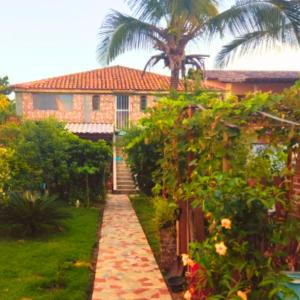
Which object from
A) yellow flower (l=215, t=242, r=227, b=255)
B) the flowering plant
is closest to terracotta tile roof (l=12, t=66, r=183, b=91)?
the flowering plant

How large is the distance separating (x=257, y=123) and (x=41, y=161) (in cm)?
1013

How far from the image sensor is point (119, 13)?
51.1ft

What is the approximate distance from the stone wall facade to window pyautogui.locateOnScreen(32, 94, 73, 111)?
173mm

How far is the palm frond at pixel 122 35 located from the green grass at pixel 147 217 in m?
5.35

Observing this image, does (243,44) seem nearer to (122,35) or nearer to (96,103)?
→ (122,35)

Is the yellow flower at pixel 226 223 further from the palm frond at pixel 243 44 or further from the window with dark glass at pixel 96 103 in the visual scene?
the window with dark glass at pixel 96 103

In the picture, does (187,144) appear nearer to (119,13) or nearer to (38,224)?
(38,224)

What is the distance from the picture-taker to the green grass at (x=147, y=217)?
8.89 m

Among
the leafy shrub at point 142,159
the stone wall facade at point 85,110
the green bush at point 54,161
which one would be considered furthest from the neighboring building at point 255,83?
the green bush at point 54,161

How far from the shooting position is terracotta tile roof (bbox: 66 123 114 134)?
21672 millimetres

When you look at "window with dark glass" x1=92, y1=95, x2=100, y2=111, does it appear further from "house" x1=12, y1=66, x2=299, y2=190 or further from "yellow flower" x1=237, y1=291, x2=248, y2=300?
"yellow flower" x1=237, y1=291, x2=248, y2=300

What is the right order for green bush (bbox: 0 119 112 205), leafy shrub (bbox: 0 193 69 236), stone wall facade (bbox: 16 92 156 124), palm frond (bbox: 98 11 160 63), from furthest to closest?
1. stone wall facade (bbox: 16 92 156 124)
2. palm frond (bbox: 98 11 160 63)
3. green bush (bbox: 0 119 112 205)
4. leafy shrub (bbox: 0 193 69 236)

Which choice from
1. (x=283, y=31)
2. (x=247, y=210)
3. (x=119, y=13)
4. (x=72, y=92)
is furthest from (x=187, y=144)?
(x=72, y=92)

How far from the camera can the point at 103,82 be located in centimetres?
2556
